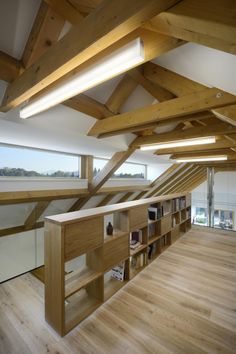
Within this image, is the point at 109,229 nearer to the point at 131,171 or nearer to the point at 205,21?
the point at 205,21

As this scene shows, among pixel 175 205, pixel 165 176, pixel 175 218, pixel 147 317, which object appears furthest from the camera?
Result: pixel 165 176

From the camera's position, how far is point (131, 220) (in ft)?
8.81

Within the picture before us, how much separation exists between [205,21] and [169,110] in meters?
1.17

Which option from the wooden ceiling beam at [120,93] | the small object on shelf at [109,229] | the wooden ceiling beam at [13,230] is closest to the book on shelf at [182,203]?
the small object on shelf at [109,229]

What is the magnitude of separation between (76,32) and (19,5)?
757 mm

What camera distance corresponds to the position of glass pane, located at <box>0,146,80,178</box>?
105 inches

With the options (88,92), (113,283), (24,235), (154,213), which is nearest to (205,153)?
(154,213)

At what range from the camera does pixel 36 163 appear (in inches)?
119

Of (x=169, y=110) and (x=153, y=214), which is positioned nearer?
(x=169, y=110)

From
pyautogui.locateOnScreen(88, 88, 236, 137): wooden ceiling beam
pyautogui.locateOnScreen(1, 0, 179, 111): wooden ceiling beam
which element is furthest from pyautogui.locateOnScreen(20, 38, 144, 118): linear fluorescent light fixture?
pyautogui.locateOnScreen(88, 88, 236, 137): wooden ceiling beam

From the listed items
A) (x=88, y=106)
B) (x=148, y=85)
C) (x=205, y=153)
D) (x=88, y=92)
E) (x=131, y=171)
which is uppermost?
(x=148, y=85)

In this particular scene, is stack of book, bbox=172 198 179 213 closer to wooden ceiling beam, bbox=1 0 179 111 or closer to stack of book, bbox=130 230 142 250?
stack of book, bbox=130 230 142 250

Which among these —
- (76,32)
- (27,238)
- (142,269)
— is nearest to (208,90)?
(76,32)

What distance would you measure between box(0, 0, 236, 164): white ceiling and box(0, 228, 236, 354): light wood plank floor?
2.12 m
